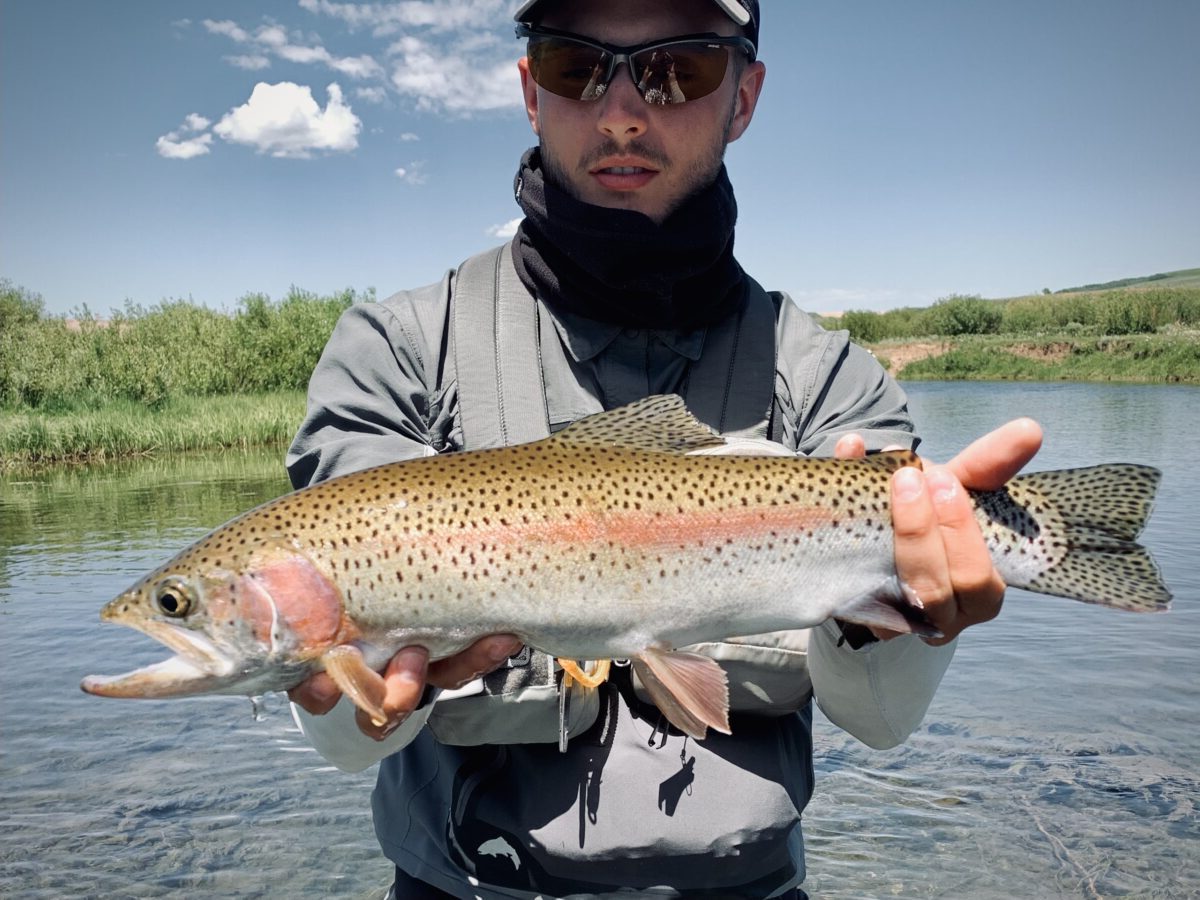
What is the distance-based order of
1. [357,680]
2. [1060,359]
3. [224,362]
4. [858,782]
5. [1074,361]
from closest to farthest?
[357,680]
[858,782]
[224,362]
[1074,361]
[1060,359]

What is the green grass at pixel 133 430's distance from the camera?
23.6 m

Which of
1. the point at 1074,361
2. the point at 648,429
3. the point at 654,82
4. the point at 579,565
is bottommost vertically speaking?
the point at 1074,361

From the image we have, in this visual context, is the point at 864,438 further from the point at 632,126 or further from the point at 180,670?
the point at 180,670

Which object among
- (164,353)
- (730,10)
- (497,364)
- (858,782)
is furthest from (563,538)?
(164,353)

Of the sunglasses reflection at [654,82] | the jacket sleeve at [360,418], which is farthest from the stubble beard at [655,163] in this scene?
the jacket sleeve at [360,418]

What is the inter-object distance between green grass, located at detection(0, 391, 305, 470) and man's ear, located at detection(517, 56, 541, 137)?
77.6 ft

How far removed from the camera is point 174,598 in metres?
2.29

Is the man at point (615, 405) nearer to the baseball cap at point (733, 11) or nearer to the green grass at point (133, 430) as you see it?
the baseball cap at point (733, 11)

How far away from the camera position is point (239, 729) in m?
7.64

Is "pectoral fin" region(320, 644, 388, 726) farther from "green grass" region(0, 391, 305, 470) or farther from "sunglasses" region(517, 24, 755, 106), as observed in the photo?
"green grass" region(0, 391, 305, 470)

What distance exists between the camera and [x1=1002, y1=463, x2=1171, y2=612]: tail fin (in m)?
2.33

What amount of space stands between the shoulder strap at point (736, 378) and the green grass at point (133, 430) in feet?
79.3

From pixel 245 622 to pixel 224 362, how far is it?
4431cm

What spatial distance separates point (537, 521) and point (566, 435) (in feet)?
1.07
